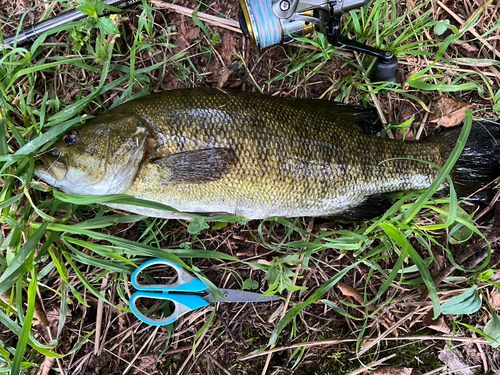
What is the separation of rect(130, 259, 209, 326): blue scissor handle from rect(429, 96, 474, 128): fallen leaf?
2521 mm

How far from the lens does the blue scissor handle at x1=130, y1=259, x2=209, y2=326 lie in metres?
2.57

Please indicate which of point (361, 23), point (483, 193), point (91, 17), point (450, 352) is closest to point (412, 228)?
point (483, 193)

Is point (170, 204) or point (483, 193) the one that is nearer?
point (170, 204)

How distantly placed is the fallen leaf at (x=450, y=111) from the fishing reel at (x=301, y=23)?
0.50m

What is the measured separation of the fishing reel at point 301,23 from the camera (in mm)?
2389

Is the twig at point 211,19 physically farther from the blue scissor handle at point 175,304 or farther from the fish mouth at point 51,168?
the blue scissor handle at point 175,304

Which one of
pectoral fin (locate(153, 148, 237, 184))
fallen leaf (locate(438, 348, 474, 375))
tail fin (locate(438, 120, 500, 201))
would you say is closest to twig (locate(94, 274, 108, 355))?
pectoral fin (locate(153, 148, 237, 184))

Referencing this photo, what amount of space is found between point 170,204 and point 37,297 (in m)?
1.38

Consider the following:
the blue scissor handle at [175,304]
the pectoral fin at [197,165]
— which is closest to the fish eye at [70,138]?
the pectoral fin at [197,165]

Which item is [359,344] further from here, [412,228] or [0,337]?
[0,337]

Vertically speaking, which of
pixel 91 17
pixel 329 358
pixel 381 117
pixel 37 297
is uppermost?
pixel 91 17

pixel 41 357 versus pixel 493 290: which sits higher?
pixel 41 357

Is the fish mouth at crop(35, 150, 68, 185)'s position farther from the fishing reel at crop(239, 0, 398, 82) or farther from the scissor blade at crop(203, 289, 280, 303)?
the fishing reel at crop(239, 0, 398, 82)

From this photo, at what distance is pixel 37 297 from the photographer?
267 centimetres
